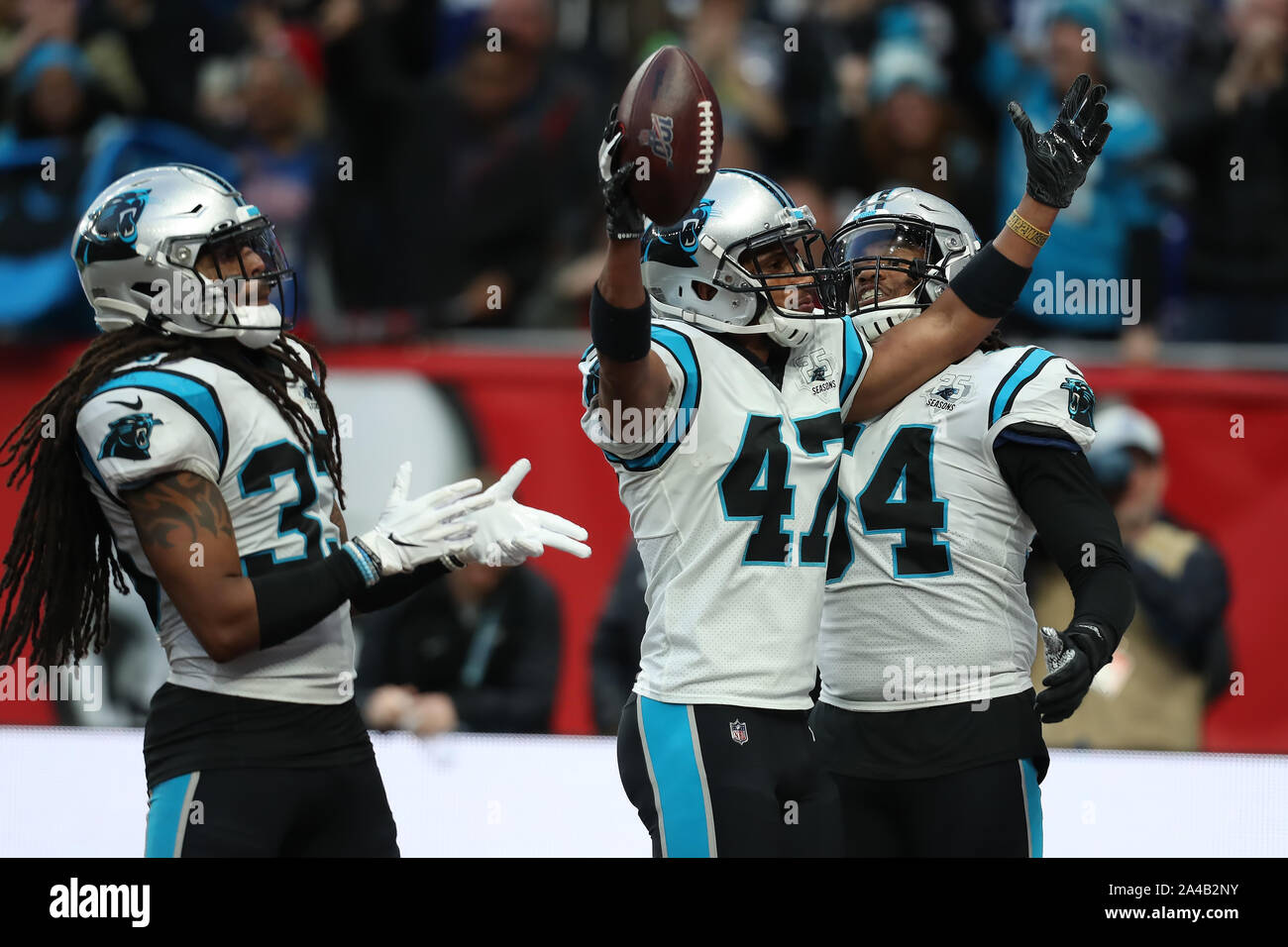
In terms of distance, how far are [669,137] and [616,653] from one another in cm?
316

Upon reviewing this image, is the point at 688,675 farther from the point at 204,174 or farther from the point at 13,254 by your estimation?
the point at 13,254

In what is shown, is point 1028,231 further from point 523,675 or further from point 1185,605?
point 523,675

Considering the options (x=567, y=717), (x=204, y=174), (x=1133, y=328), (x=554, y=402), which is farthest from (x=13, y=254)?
(x=1133, y=328)

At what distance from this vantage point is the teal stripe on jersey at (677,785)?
345 cm

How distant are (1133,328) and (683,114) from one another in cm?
430

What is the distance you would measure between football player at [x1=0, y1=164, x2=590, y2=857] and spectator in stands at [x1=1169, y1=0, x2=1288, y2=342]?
478 cm

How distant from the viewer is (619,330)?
329 cm

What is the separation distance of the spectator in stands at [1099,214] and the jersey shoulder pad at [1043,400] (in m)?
3.58

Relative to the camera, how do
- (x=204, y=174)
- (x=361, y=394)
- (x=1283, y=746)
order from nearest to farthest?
1. (x=204, y=174)
2. (x=1283, y=746)
3. (x=361, y=394)

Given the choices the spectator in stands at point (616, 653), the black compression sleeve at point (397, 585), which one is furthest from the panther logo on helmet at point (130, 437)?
the spectator in stands at point (616, 653)

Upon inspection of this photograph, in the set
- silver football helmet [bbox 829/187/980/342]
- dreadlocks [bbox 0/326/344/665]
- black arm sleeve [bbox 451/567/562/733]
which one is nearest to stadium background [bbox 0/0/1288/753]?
black arm sleeve [bbox 451/567/562/733]

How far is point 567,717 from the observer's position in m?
6.66

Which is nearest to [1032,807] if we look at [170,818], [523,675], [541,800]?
[541,800]
